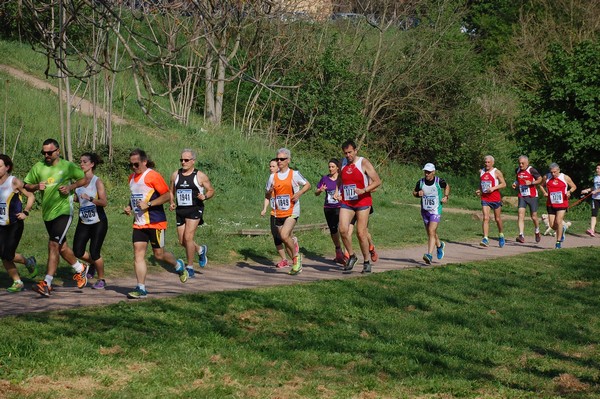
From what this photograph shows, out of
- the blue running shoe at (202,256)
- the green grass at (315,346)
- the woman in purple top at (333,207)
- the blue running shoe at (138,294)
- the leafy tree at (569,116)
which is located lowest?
the green grass at (315,346)

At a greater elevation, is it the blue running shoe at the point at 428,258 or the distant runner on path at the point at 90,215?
the distant runner on path at the point at 90,215

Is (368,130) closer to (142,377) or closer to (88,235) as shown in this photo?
(88,235)

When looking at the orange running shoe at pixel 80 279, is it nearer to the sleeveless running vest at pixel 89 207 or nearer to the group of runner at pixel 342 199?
the sleeveless running vest at pixel 89 207

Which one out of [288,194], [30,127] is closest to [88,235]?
[288,194]

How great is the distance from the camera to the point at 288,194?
15.4 metres

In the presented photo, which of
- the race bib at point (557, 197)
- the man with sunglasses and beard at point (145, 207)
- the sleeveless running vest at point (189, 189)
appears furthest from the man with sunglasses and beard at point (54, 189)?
the race bib at point (557, 197)

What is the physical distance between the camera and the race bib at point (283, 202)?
50.6 feet

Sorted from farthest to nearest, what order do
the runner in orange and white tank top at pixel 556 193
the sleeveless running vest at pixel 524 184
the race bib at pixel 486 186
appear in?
the sleeveless running vest at pixel 524 184, the runner in orange and white tank top at pixel 556 193, the race bib at pixel 486 186

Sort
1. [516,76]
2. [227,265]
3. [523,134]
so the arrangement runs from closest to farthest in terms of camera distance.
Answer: [227,265]
[523,134]
[516,76]

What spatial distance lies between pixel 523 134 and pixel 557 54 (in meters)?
3.33

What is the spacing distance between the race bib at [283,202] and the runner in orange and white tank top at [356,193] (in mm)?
906

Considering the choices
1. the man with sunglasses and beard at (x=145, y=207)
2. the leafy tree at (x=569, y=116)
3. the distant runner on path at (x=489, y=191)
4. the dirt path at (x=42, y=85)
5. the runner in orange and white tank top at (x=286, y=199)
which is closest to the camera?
the man with sunglasses and beard at (x=145, y=207)

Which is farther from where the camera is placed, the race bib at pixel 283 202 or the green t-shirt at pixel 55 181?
the race bib at pixel 283 202

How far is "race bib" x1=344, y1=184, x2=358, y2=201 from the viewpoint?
14.9 meters
